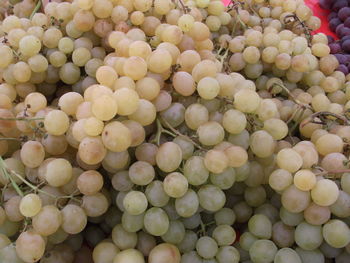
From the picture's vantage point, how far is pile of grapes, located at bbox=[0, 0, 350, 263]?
0.66 metres

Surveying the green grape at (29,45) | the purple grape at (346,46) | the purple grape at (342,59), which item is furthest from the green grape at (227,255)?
the purple grape at (346,46)

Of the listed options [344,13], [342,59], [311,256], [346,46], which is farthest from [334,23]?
[311,256]

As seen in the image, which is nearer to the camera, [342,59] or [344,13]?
[342,59]

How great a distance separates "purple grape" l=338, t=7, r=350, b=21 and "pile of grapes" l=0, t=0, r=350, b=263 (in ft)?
2.06

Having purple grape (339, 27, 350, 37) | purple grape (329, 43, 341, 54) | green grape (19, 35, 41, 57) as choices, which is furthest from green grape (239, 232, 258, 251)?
purple grape (339, 27, 350, 37)

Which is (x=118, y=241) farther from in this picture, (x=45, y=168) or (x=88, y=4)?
(x=88, y=4)

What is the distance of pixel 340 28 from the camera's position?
134 centimetres

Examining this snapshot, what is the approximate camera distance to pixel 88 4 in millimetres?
841

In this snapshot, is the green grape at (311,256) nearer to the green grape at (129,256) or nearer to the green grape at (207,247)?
the green grape at (207,247)

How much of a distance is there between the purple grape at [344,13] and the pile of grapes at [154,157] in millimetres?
628

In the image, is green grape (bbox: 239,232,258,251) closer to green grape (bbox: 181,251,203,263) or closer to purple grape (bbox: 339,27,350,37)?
green grape (bbox: 181,251,203,263)

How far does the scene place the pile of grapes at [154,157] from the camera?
0.66m

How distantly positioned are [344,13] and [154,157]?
39.7 inches

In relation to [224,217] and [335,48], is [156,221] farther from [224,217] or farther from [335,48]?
[335,48]
